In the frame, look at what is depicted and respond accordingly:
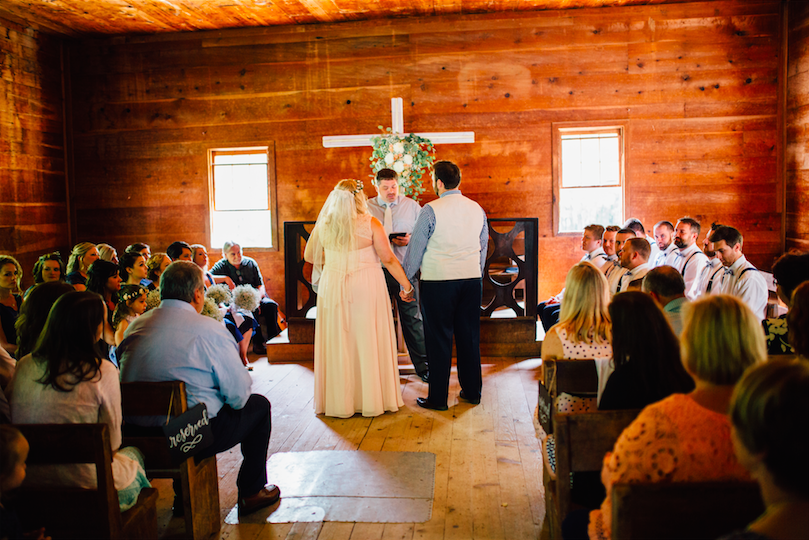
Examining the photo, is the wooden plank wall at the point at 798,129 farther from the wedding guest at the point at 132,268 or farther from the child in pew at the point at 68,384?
the child in pew at the point at 68,384

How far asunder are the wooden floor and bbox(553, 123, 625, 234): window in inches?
94.0

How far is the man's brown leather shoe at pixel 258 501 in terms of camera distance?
2.91 meters

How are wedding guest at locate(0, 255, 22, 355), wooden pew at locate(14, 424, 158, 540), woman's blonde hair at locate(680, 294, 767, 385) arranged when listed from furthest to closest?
wedding guest at locate(0, 255, 22, 355), wooden pew at locate(14, 424, 158, 540), woman's blonde hair at locate(680, 294, 767, 385)

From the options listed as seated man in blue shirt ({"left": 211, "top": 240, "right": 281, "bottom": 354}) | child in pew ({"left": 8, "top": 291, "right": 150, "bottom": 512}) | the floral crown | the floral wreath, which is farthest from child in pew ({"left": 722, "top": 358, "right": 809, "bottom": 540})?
seated man in blue shirt ({"left": 211, "top": 240, "right": 281, "bottom": 354})

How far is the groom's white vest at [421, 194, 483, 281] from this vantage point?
13.9ft

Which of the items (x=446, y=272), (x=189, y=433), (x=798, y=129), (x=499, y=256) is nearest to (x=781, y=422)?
(x=189, y=433)

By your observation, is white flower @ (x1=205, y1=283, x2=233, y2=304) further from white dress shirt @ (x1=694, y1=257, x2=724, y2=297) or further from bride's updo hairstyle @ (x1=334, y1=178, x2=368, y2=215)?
white dress shirt @ (x1=694, y1=257, x2=724, y2=297)

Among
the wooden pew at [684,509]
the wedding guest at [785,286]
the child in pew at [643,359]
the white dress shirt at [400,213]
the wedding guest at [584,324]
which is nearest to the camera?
the wooden pew at [684,509]

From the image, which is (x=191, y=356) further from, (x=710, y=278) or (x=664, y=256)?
A: (x=664, y=256)

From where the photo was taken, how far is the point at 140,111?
299 inches

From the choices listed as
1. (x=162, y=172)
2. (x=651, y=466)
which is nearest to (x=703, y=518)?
(x=651, y=466)

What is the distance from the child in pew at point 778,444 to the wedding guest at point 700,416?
391 millimetres

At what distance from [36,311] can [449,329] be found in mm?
2607

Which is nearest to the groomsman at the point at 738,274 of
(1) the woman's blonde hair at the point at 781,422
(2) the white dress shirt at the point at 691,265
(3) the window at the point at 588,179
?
(2) the white dress shirt at the point at 691,265
